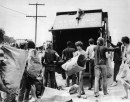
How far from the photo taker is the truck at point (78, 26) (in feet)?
36.0

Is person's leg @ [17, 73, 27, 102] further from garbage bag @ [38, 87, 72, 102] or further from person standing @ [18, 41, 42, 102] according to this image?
garbage bag @ [38, 87, 72, 102]

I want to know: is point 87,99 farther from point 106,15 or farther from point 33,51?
point 106,15

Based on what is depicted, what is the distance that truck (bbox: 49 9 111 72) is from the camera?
11.0 meters

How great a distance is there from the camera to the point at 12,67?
4.27m

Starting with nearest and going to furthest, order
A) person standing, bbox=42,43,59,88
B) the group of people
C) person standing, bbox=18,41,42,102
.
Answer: person standing, bbox=18,41,42,102 < the group of people < person standing, bbox=42,43,59,88

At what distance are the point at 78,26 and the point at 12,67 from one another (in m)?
7.07

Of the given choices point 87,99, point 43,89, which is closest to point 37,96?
point 43,89

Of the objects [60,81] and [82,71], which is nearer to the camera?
[82,71]

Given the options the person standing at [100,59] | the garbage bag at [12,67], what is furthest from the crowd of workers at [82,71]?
the garbage bag at [12,67]

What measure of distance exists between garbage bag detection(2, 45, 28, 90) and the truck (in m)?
6.39

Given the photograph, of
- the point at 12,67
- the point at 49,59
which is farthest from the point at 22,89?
the point at 49,59

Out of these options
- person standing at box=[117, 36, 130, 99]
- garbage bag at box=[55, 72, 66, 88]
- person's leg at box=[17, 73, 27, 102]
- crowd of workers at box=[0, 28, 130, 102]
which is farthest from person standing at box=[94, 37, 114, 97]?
person's leg at box=[17, 73, 27, 102]

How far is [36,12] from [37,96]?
24765 mm

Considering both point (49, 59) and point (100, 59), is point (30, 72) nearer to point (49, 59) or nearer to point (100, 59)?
point (49, 59)
